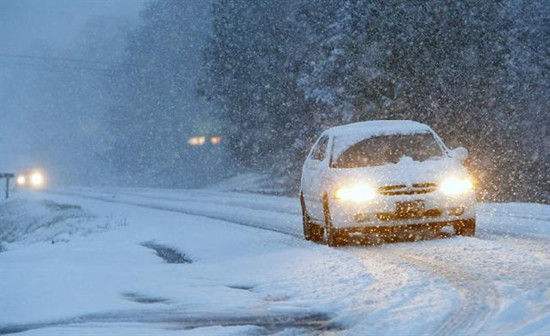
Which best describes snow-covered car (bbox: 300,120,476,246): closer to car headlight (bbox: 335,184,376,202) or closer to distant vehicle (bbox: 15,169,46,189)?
car headlight (bbox: 335,184,376,202)

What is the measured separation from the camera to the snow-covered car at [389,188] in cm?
Result: 1237

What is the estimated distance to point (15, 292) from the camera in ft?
28.6

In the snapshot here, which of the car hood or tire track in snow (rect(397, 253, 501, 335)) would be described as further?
the car hood

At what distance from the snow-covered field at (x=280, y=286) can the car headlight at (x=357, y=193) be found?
0.68 m

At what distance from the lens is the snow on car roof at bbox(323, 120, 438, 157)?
13773 millimetres

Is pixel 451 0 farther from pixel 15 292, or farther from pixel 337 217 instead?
pixel 15 292

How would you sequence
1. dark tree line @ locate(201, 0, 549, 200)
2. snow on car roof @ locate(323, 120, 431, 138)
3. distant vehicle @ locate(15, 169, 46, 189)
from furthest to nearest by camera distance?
1. distant vehicle @ locate(15, 169, 46, 189)
2. dark tree line @ locate(201, 0, 549, 200)
3. snow on car roof @ locate(323, 120, 431, 138)

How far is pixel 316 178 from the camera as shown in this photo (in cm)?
1399

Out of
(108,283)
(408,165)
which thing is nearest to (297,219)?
(408,165)

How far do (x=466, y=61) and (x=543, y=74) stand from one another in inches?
444

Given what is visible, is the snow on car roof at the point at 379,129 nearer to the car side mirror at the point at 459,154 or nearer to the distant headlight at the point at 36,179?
the car side mirror at the point at 459,154

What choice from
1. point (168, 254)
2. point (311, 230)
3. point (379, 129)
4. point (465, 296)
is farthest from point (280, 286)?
point (379, 129)

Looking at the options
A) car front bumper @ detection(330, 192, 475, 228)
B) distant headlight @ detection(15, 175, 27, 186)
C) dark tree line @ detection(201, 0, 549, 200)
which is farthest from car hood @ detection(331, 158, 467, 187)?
distant headlight @ detection(15, 175, 27, 186)

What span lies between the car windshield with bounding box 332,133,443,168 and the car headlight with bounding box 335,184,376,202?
0.82 metres
